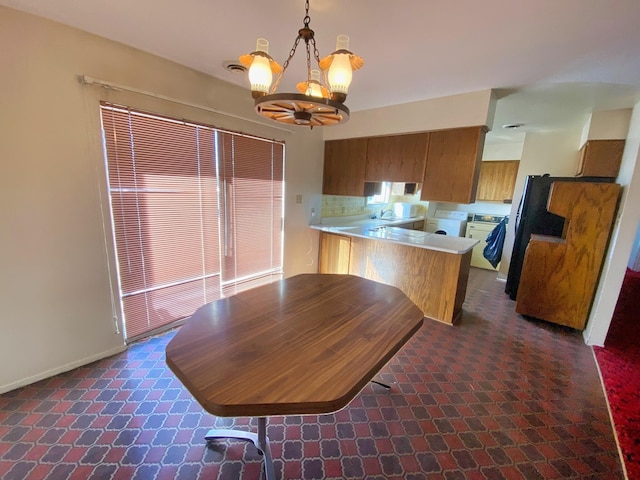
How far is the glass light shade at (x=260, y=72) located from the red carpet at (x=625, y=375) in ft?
8.92

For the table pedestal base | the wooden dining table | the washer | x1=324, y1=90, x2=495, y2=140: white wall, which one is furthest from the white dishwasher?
the table pedestal base

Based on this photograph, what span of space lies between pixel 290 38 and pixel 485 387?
2838 millimetres

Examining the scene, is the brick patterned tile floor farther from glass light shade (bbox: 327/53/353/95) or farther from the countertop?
glass light shade (bbox: 327/53/353/95)

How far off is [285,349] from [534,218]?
3.77 metres

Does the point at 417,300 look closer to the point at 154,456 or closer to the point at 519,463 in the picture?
the point at 519,463

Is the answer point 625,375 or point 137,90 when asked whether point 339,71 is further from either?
point 625,375

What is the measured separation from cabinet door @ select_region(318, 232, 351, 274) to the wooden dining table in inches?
69.9

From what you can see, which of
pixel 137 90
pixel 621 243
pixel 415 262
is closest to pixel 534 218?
pixel 621 243

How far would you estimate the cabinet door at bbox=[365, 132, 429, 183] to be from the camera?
302cm

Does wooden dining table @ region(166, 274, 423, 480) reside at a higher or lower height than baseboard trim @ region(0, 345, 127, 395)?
higher

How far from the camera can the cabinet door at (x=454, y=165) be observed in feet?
8.66

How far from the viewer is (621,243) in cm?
237

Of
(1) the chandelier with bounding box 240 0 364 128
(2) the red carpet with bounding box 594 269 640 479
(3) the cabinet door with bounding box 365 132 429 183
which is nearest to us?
(1) the chandelier with bounding box 240 0 364 128

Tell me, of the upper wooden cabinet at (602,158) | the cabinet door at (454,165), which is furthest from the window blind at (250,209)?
the upper wooden cabinet at (602,158)
